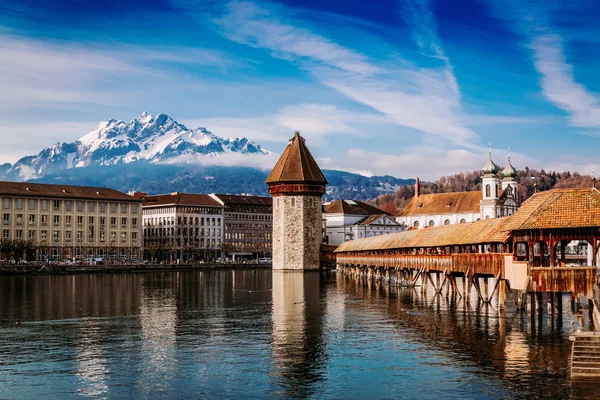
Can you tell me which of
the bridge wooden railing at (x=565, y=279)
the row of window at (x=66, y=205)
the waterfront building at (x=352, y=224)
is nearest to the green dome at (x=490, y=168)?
the waterfront building at (x=352, y=224)

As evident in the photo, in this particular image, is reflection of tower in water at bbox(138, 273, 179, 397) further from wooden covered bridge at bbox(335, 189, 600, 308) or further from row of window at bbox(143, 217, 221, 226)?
row of window at bbox(143, 217, 221, 226)

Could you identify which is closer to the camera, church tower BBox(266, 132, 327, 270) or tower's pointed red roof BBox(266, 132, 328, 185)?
church tower BBox(266, 132, 327, 270)

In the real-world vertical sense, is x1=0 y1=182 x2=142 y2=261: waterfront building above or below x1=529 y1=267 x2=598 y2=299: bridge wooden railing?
above

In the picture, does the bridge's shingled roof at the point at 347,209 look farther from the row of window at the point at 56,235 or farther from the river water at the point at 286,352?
the river water at the point at 286,352

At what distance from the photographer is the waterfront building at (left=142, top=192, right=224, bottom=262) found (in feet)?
531

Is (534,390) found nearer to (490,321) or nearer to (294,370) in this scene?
(294,370)

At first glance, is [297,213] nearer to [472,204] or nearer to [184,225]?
[472,204]

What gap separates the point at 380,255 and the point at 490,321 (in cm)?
4385

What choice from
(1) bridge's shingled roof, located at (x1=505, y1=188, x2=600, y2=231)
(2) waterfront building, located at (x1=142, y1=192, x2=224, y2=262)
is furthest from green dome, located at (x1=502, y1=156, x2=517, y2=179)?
(1) bridge's shingled roof, located at (x1=505, y1=188, x2=600, y2=231)

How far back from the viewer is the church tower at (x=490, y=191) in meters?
147

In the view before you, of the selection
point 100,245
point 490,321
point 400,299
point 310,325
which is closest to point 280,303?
point 400,299

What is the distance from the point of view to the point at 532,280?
31016mm

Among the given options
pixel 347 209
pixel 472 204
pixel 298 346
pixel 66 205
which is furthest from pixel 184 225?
pixel 298 346

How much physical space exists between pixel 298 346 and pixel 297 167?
85.3 m
